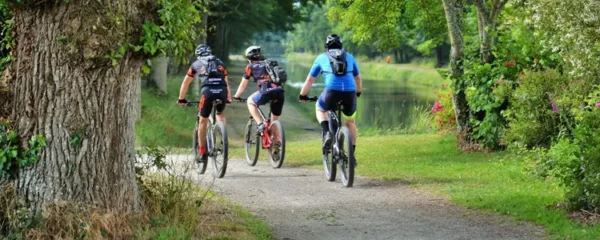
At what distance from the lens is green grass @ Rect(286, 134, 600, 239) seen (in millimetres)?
8828

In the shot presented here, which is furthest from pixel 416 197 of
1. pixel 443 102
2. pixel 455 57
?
pixel 443 102

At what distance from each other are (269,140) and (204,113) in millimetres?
1354

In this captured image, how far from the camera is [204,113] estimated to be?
1233 centimetres

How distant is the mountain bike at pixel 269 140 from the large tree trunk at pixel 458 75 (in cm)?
377

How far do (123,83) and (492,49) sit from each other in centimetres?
877

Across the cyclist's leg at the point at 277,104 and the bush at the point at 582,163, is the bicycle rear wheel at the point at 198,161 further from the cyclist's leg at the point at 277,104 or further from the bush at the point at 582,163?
the bush at the point at 582,163

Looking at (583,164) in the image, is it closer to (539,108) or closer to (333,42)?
(333,42)

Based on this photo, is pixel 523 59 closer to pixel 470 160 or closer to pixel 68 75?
pixel 470 160

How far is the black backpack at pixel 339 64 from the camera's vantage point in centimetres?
1098

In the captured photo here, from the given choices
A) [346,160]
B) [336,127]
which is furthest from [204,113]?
[346,160]

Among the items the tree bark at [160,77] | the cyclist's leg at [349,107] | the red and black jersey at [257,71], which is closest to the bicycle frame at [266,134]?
the red and black jersey at [257,71]

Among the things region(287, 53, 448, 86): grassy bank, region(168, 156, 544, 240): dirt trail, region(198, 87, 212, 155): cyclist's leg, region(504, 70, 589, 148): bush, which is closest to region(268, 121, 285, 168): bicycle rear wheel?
region(168, 156, 544, 240): dirt trail

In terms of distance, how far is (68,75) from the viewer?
7.22m

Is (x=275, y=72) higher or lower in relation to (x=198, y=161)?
higher
